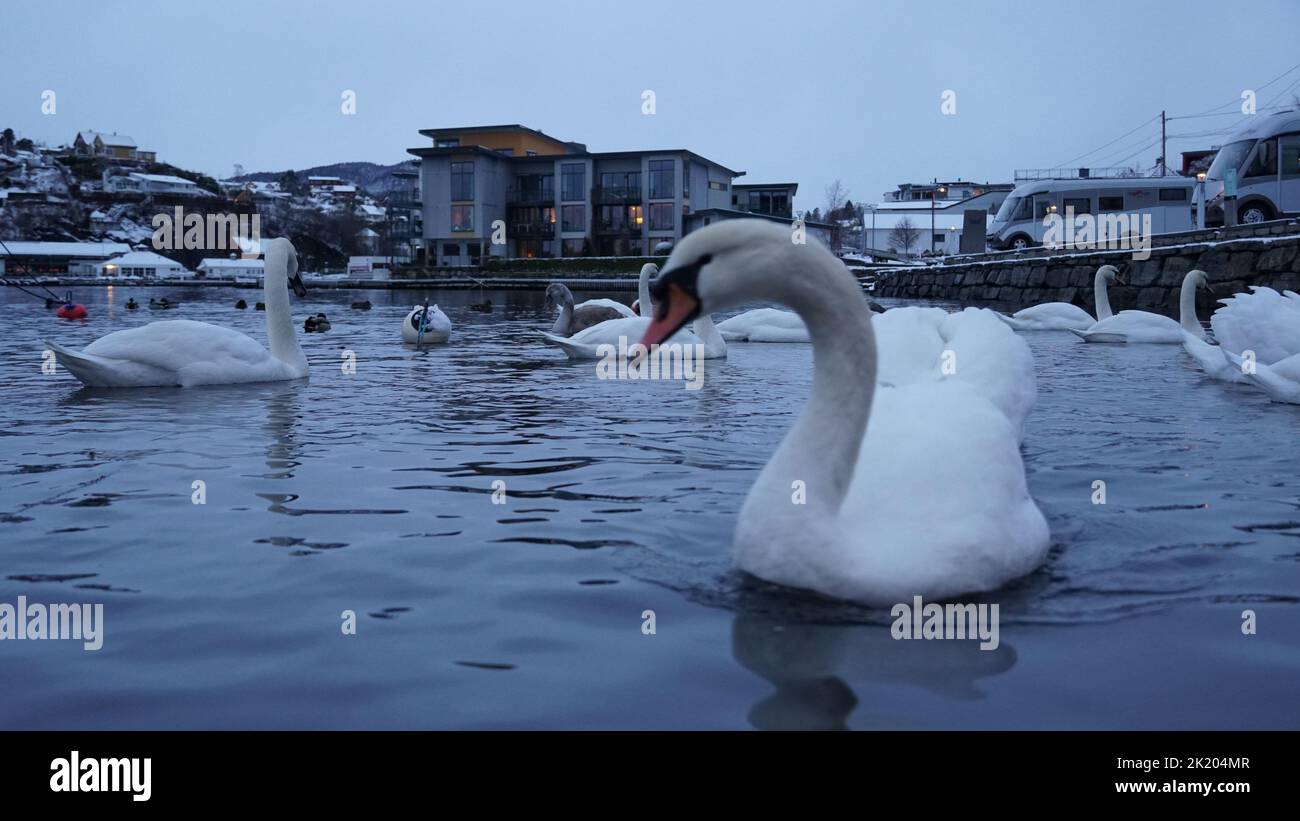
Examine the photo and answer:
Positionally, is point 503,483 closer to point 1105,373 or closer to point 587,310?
point 1105,373

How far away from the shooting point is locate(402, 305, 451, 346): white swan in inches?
627

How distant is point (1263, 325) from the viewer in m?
9.55

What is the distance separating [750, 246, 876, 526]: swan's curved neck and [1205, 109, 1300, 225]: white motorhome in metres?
31.5

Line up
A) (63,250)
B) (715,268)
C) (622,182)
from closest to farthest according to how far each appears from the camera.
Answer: (715,268) → (622,182) → (63,250)

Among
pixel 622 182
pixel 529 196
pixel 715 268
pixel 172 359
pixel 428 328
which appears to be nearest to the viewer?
pixel 715 268

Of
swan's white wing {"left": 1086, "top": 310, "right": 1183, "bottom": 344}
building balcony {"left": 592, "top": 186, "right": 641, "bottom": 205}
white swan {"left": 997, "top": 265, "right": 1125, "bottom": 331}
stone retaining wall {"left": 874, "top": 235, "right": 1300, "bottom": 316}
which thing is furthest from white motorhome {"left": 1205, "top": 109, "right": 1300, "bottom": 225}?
building balcony {"left": 592, "top": 186, "right": 641, "bottom": 205}

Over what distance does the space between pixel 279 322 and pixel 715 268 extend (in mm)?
8572

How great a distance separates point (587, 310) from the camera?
17719 mm

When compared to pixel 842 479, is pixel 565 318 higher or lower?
higher

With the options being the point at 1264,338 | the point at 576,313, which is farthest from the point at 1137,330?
the point at 576,313

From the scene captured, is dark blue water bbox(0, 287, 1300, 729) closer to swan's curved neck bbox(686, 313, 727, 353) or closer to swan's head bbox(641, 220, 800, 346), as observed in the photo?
swan's head bbox(641, 220, 800, 346)

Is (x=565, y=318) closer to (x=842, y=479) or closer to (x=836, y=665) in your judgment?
(x=842, y=479)

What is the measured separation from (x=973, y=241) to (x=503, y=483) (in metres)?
65.0
